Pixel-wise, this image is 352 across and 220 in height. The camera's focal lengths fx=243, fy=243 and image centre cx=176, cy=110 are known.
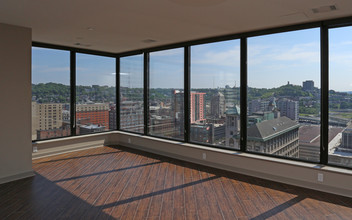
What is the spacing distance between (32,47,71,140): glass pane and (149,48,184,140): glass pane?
2268 millimetres

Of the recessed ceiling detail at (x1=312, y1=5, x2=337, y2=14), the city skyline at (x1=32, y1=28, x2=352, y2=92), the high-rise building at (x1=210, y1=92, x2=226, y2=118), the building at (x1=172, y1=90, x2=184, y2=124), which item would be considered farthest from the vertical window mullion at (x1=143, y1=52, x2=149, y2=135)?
the recessed ceiling detail at (x1=312, y1=5, x2=337, y2=14)

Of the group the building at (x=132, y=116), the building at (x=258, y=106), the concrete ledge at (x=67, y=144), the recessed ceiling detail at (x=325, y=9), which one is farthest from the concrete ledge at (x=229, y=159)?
the recessed ceiling detail at (x=325, y=9)

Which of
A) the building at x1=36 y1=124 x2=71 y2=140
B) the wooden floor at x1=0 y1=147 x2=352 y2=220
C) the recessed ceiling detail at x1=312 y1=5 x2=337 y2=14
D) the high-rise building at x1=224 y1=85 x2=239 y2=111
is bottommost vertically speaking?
the wooden floor at x1=0 y1=147 x2=352 y2=220

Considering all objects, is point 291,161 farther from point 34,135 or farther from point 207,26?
point 34,135

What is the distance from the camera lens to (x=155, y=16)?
377 cm

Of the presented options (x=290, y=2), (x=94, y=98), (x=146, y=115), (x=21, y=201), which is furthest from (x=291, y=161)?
(x=94, y=98)

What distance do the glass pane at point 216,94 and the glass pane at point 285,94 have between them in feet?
1.10

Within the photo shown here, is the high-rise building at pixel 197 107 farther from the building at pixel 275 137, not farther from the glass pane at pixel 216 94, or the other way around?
the building at pixel 275 137

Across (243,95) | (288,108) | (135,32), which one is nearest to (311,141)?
(288,108)

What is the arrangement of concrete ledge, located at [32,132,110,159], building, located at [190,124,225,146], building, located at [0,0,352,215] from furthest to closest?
concrete ledge, located at [32,132,110,159]
building, located at [190,124,225,146]
building, located at [0,0,352,215]

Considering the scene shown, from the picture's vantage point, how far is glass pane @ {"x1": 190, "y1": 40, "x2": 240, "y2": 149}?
511 cm

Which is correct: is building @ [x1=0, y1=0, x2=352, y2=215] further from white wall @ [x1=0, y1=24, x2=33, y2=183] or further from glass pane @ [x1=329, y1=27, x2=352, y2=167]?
glass pane @ [x1=329, y1=27, x2=352, y2=167]

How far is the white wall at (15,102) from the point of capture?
431cm

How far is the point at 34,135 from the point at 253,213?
5286 mm
